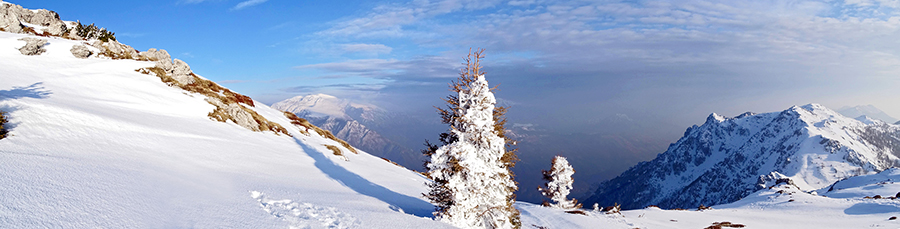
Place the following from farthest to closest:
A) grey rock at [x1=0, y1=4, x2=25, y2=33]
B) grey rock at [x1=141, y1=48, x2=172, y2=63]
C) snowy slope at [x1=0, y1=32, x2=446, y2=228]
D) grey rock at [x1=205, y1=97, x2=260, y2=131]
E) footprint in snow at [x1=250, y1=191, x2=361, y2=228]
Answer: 1. grey rock at [x1=141, y1=48, x2=172, y2=63]
2. grey rock at [x1=0, y1=4, x2=25, y2=33]
3. grey rock at [x1=205, y1=97, x2=260, y2=131]
4. footprint in snow at [x1=250, y1=191, x2=361, y2=228]
5. snowy slope at [x1=0, y1=32, x2=446, y2=228]

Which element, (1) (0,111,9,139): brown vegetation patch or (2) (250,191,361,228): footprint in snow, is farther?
(1) (0,111,9,139): brown vegetation patch

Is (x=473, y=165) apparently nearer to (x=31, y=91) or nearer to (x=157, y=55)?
(x=31, y=91)

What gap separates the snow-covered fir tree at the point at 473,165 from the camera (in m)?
14.1

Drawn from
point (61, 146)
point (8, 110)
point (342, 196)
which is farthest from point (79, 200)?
point (8, 110)

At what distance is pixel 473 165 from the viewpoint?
14062 millimetres

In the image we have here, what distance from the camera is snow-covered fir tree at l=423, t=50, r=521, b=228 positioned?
14.1 m

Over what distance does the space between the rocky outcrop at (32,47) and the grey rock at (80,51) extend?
88.3 inches

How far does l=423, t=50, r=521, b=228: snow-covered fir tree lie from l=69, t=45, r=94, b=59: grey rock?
46.0 metres

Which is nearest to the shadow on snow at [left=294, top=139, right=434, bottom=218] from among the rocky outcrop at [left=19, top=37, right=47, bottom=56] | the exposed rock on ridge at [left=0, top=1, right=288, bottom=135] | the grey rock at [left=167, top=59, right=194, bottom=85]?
the exposed rock on ridge at [left=0, top=1, right=288, bottom=135]

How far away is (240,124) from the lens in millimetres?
30797

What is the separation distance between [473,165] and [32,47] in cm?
4636

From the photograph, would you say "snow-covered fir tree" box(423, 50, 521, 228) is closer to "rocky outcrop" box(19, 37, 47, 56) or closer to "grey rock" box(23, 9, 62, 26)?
"rocky outcrop" box(19, 37, 47, 56)

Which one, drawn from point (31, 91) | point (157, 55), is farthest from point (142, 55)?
point (31, 91)

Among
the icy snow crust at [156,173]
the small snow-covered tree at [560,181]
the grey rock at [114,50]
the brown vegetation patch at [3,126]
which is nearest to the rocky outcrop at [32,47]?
the icy snow crust at [156,173]
